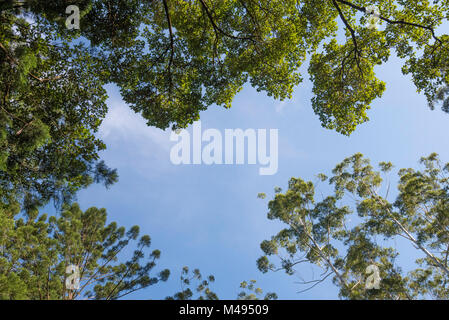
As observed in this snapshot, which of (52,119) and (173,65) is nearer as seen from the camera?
(52,119)

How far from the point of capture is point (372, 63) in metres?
6.84

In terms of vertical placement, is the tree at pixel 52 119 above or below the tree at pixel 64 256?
above

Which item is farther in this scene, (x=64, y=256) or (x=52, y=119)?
(x=64, y=256)

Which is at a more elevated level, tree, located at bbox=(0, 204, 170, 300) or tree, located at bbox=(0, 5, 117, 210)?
tree, located at bbox=(0, 5, 117, 210)

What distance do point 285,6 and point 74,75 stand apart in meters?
6.79

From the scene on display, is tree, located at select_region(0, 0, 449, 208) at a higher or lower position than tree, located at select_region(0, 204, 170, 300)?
higher

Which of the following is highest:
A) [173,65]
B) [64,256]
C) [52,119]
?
[173,65]

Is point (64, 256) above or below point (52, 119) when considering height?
below

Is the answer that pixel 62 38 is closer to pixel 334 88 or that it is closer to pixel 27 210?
pixel 27 210

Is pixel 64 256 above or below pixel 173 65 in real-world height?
below

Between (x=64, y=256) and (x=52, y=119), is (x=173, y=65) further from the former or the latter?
(x=64, y=256)

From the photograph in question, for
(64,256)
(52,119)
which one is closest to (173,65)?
(52,119)

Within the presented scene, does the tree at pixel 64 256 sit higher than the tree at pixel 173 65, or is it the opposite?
the tree at pixel 173 65
